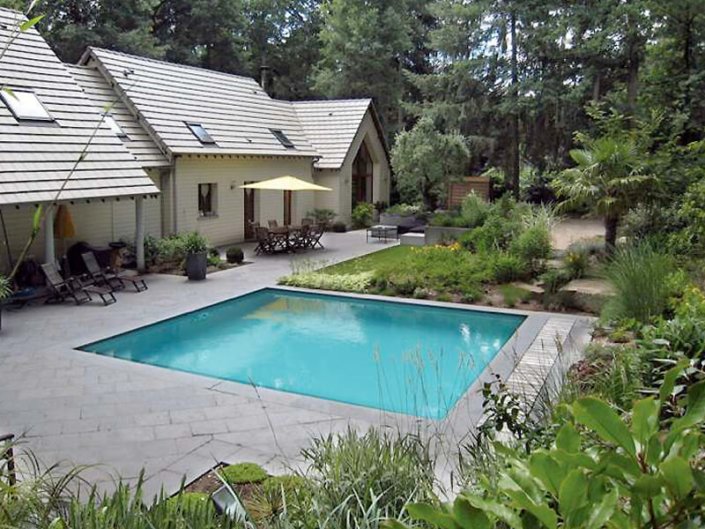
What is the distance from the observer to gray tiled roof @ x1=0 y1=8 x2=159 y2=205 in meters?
12.5

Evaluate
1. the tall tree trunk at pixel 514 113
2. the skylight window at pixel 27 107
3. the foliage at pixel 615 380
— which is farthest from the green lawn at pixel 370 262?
the foliage at pixel 615 380

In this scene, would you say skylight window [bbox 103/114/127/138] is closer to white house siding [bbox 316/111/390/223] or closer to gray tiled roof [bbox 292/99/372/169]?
gray tiled roof [bbox 292/99/372/169]

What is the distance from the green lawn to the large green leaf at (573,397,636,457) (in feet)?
48.3

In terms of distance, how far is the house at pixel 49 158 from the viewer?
41.3 feet

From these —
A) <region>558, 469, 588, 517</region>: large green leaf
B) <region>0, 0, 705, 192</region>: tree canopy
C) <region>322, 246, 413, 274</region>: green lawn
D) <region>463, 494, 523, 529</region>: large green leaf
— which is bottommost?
<region>322, 246, 413, 274</region>: green lawn

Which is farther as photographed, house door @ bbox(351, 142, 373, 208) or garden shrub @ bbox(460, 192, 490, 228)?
house door @ bbox(351, 142, 373, 208)

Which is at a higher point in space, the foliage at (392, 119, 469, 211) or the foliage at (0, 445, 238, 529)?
the foliage at (392, 119, 469, 211)

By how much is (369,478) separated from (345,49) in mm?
32181

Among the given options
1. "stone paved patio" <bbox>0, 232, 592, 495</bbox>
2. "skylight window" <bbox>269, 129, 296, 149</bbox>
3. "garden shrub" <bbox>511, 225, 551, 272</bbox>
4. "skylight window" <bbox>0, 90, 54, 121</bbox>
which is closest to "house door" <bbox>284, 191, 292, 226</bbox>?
"skylight window" <bbox>269, 129, 296, 149</bbox>

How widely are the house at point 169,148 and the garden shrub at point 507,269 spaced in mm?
8089

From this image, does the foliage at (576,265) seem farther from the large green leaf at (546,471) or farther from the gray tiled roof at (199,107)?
the large green leaf at (546,471)

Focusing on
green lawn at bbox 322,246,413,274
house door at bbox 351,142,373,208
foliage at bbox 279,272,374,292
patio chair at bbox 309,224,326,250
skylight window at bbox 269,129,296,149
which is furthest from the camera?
house door at bbox 351,142,373,208

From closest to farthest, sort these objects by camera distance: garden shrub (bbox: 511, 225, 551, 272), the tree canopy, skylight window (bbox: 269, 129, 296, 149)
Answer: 1. garden shrub (bbox: 511, 225, 551, 272)
2. the tree canopy
3. skylight window (bbox: 269, 129, 296, 149)

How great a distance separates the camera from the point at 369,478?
3.90 meters
